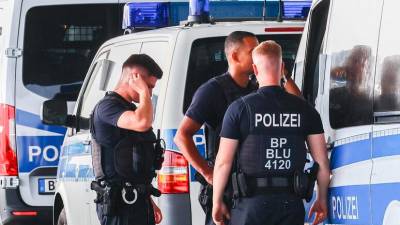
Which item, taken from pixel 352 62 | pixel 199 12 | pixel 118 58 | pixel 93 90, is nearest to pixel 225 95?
pixel 352 62

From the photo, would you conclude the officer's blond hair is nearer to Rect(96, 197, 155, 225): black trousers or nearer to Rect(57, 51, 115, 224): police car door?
Rect(96, 197, 155, 225): black trousers

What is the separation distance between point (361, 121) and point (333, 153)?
408 mm

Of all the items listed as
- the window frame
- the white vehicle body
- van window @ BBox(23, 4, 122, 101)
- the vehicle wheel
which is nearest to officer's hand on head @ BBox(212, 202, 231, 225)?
the white vehicle body

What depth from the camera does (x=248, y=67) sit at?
20.0ft

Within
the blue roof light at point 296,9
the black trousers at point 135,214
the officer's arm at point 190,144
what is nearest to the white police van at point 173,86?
the black trousers at point 135,214

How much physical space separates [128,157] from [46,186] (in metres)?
4.12

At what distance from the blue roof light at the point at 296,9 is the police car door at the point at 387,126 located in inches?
151

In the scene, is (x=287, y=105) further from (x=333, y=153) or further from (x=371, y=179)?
(x=371, y=179)

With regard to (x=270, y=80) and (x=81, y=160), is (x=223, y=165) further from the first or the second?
(x=81, y=160)

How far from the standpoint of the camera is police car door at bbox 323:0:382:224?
483cm

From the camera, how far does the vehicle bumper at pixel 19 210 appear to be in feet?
34.0

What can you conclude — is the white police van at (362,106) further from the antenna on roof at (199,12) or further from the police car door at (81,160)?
the police car door at (81,160)

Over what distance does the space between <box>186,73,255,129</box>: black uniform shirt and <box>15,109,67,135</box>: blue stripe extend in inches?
176

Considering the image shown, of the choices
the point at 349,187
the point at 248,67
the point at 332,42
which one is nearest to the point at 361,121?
the point at 349,187
